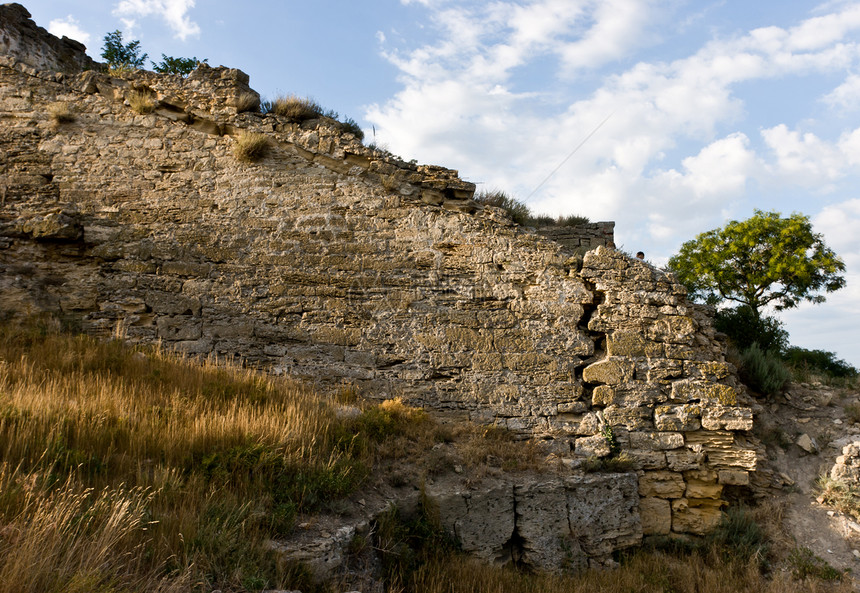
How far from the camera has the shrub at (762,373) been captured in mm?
8391

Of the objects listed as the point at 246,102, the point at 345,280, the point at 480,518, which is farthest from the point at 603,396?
the point at 246,102

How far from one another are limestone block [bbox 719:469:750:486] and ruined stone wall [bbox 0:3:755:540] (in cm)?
3

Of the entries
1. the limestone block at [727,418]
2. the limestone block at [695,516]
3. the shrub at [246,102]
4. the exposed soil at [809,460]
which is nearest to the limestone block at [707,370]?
the limestone block at [727,418]

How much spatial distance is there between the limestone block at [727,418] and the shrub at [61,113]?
9645mm

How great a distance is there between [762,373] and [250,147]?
810cm

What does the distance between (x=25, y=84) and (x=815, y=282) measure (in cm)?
1691

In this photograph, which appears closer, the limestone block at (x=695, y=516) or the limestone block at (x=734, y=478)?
the limestone block at (x=695, y=516)

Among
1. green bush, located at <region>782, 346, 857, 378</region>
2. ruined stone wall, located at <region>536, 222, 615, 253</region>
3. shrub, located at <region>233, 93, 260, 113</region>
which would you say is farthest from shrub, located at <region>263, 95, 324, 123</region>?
green bush, located at <region>782, 346, 857, 378</region>

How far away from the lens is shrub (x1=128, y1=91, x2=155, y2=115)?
8.27 m

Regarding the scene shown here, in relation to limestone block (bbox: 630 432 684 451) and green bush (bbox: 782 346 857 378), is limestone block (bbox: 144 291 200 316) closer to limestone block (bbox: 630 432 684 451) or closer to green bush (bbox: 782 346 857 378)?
limestone block (bbox: 630 432 684 451)

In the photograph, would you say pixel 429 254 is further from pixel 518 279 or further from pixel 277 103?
pixel 277 103

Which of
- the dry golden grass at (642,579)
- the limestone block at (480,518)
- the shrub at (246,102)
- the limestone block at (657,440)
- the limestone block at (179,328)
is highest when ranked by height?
the shrub at (246,102)

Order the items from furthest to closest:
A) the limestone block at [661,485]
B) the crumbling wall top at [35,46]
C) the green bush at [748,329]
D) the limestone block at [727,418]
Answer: the green bush at [748,329], the crumbling wall top at [35,46], the limestone block at [727,418], the limestone block at [661,485]

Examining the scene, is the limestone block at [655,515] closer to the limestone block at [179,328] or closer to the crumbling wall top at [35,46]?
the limestone block at [179,328]
